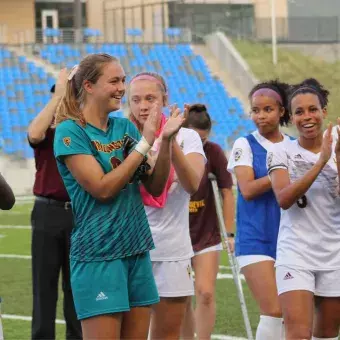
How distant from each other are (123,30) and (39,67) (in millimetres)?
8187

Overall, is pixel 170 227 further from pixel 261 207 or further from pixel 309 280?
pixel 309 280

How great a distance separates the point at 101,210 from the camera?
5.39m

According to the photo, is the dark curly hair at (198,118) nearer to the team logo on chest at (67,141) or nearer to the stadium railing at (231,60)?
the team logo on chest at (67,141)

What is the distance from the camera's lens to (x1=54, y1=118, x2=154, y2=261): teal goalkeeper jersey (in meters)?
5.38

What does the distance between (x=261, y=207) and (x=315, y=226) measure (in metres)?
0.92

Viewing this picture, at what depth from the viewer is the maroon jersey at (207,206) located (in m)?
8.51

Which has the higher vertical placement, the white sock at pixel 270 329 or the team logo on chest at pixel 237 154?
the team logo on chest at pixel 237 154

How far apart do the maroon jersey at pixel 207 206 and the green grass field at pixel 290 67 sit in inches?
1169

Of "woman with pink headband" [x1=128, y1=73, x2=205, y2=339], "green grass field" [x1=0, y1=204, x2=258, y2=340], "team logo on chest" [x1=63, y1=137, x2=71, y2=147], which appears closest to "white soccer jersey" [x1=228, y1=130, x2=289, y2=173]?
"woman with pink headband" [x1=128, y1=73, x2=205, y2=339]

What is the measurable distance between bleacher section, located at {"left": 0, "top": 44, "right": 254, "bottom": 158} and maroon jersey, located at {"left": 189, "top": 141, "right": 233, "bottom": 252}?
72.1ft

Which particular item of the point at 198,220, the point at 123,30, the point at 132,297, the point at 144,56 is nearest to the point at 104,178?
the point at 132,297

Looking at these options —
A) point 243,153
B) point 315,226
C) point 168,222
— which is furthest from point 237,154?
point 315,226

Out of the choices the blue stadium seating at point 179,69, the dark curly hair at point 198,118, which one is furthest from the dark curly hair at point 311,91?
the blue stadium seating at point 179,69

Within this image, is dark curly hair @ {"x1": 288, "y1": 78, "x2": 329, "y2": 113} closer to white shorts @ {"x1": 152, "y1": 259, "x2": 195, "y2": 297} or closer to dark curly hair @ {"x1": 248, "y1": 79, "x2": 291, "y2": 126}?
dark curly hair @ {"x1": 248, "y1": 79, "x2": 291, "y2": 126}
